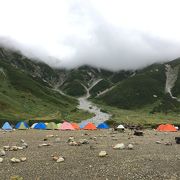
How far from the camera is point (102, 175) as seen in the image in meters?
26.0

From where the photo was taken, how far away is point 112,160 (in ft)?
104

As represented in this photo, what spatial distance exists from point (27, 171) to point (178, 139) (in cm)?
2713

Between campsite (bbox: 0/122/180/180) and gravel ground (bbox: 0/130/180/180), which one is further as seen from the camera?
campsite (bbox: 0/122/180/180)

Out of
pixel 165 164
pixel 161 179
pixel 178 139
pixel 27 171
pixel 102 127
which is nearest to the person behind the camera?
pixel 161 179

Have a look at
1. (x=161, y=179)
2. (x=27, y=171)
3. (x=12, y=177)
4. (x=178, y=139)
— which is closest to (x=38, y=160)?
(x=27, y=171)

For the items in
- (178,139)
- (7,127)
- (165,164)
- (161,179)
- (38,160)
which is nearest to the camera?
(161,179)

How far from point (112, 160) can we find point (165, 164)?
4668 mm

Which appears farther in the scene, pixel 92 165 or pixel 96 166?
pixel 92 165

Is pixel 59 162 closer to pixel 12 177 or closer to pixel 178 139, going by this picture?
pixel 12 177

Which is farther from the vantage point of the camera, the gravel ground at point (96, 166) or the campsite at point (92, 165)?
the campsite at point (92, 165)

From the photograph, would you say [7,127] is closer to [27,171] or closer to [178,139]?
[178,139]

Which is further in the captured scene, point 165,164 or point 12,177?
point 165,164

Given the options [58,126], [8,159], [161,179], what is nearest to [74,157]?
[8,159]

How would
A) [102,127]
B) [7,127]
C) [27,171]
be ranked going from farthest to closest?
[102,127] < [7,127] < [27,171]
